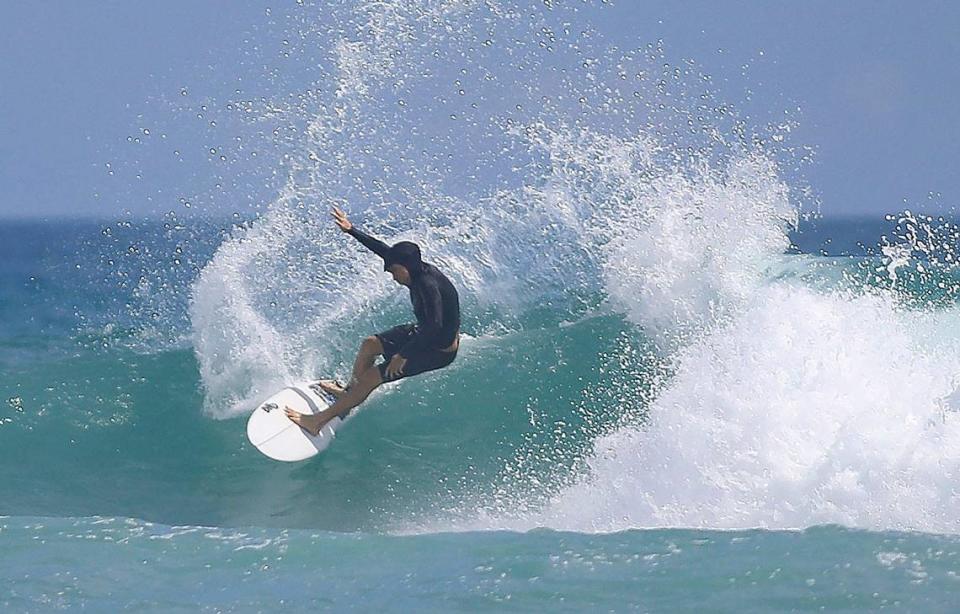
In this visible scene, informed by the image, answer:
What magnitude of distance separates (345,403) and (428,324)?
949mm

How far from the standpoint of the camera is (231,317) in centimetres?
A: 1061

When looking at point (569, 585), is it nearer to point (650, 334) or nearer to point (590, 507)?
point (590, 507)

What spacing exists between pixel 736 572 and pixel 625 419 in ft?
10.9

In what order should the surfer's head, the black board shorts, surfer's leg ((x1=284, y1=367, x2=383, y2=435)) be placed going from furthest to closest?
surfer's leg ((x1=284, y1=367, x2=383, y2=435)) < the black board shorts < the surfer's head

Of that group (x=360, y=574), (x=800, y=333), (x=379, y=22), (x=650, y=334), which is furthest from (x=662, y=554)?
(x=379, y=22)

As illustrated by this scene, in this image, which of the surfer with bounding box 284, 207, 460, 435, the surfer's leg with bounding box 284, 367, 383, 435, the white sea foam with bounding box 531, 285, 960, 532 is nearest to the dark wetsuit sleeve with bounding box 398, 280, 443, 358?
the surfer with bounding box 284, 207, 460, 435

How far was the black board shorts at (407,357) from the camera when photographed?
337 inches

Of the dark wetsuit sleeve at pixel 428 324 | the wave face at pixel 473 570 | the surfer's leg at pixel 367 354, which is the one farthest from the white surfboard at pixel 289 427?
the wave face at pixel 473 570

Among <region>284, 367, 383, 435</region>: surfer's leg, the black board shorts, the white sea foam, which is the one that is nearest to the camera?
the white sea foam

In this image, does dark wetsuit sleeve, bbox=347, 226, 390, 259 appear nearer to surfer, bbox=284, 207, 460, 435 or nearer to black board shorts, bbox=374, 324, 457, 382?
surfer, bbox=284, 207, 460, 435

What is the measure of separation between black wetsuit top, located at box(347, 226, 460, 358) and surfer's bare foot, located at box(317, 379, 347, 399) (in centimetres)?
83

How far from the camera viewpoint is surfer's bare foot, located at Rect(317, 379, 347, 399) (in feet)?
29.9

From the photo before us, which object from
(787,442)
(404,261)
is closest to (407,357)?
(404,261)

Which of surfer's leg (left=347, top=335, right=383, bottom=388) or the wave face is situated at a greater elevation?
surfer's leg (left=347, top=335, right=383, bottom=388)
